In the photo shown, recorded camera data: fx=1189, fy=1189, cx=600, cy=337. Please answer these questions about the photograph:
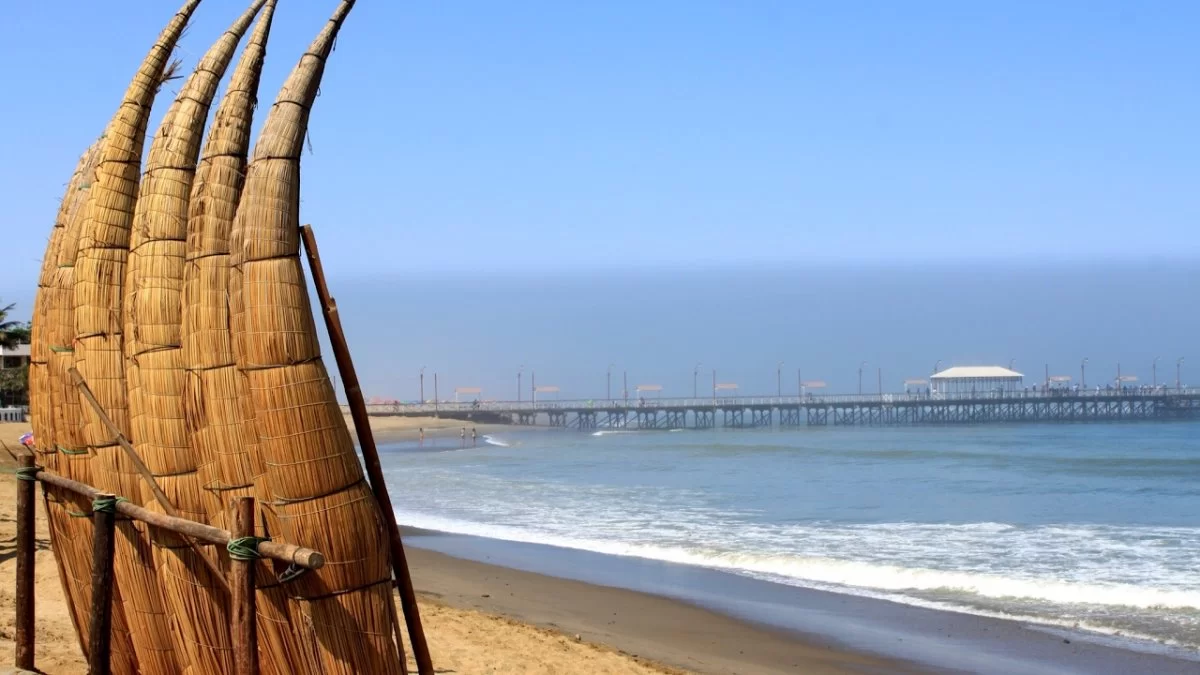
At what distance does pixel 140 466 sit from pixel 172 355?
0.53 m

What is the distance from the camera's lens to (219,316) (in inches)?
206

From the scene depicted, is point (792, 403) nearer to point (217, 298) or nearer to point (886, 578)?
point (886, 578)

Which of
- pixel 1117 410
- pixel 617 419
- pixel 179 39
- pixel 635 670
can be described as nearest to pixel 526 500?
pixel 635 670

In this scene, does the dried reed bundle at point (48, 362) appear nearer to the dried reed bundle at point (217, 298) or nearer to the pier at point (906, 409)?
the dried reed bundle at point (217, 298)

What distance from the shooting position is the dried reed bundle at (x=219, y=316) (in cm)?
514

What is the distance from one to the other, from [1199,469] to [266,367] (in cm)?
3772

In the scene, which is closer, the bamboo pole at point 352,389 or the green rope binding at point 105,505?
the bamboo pole at point 352,389

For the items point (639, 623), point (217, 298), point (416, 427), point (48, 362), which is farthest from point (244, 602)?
point (416, 427)

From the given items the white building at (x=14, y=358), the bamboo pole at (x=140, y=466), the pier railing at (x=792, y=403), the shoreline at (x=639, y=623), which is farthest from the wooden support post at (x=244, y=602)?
the pier railing at (x=792, y=403)

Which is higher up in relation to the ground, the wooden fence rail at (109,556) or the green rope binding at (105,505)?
the green rope binding at (105,505)

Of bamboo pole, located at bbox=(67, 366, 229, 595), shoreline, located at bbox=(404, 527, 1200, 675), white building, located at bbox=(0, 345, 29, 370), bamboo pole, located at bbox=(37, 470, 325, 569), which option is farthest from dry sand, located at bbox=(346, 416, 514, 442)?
bamboo pole, located at bbox=(37, 470, 325, 569)

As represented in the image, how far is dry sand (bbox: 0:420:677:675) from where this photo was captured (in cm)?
782

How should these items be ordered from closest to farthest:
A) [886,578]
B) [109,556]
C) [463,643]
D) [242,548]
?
[242,548] < [109,556] < [463,643] < [886,578]

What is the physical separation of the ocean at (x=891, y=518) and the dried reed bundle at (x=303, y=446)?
28.4 ft
